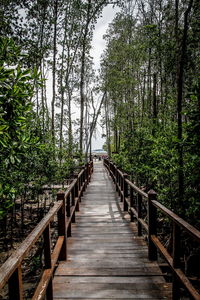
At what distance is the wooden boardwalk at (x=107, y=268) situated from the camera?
9.50ft

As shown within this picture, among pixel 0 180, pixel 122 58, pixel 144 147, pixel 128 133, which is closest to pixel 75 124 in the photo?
pixel 122 58

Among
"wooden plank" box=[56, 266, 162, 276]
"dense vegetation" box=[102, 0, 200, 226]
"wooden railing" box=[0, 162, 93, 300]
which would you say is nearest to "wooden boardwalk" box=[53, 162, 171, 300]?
"wooden plank" box=[56, 266, 162, 276]

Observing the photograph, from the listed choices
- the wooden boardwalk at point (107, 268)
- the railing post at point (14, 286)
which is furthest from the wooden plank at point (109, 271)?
the railing post at point (14, 286)

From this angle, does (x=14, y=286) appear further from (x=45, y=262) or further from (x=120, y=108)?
(x=120, y=108)

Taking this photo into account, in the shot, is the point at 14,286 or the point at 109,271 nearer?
the point at 14,286

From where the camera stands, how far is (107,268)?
3.52 m

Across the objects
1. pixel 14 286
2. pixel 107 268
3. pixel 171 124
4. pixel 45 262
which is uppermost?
pixel 171 124

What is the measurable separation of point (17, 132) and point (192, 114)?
2358mm

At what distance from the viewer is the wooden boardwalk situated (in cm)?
289

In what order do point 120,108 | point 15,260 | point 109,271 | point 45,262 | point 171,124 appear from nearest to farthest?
point 15,260
point 45,262
point 109,271
point 171,124
point 120,108

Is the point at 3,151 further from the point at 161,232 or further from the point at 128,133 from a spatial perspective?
the point at 128,133

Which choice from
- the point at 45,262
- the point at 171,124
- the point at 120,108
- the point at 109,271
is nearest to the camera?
the point at 45,262

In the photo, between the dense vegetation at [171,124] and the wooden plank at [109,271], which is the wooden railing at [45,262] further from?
the dense vegetation at [171,124]

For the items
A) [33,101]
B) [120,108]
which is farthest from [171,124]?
[120,108]
